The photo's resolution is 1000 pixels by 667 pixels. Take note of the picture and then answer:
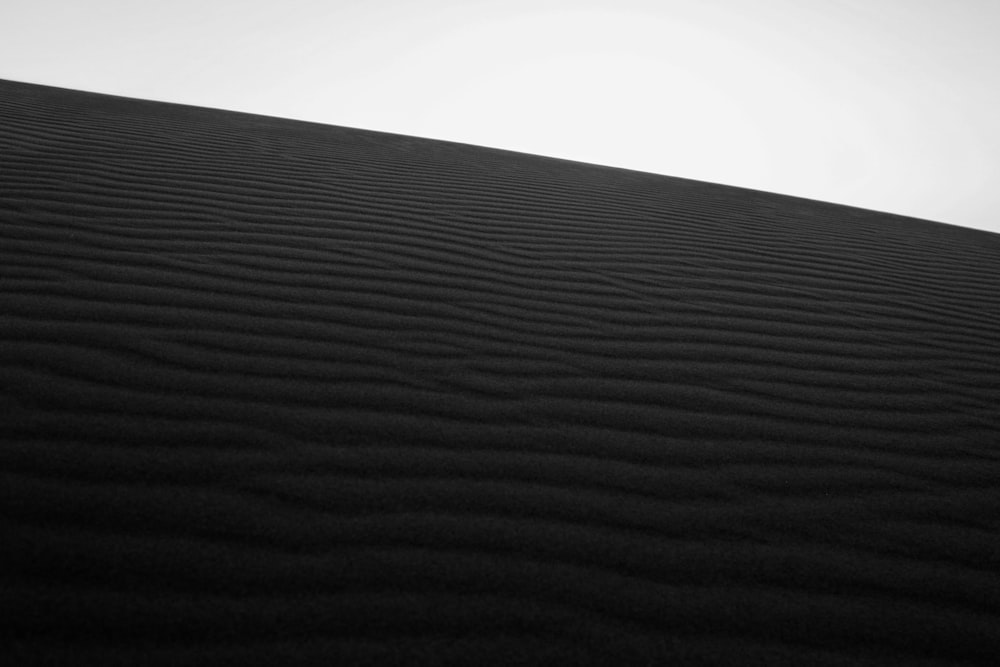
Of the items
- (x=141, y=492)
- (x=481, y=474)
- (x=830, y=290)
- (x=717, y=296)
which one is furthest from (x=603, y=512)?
(x=830, y=290)

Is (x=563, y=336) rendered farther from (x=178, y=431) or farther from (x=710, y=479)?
(x=178, y=431)

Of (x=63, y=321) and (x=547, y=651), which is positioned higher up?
(x=63, y=321)

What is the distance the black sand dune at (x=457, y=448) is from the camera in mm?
1052

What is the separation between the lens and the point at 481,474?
1373mm

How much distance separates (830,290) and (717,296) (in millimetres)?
681

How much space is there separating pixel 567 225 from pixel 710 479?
216cm

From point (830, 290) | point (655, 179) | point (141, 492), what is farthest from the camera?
point (655, 179)

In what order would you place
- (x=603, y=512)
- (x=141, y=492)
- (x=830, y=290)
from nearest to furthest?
(x=141, y=492) < (x=603, y=512) < (x=830, y=290)

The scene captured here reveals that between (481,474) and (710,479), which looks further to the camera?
(710,479)

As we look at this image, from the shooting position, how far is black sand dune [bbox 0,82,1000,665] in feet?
3.45

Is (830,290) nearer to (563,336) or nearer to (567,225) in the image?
(567,225)

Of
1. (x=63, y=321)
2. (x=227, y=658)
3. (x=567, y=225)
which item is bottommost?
(x=227, y=658)

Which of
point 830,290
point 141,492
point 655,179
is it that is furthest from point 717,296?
point 655,179

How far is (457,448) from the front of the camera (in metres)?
1.45
